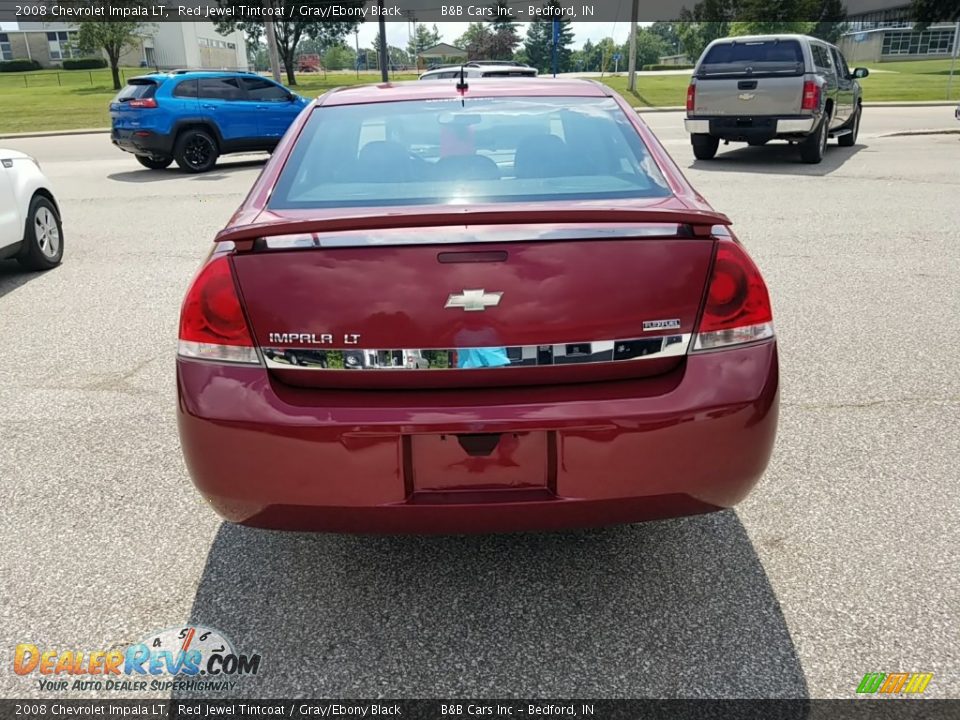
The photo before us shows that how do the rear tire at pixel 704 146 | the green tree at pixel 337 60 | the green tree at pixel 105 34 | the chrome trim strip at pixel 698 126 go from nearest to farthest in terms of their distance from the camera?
the chrome trim strip at pixel 698 126, the rear tire at pixel 704 146, the green tree at pixel 105 34, the green tree at pixel 337 60

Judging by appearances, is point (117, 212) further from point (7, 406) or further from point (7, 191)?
point (7, 406)

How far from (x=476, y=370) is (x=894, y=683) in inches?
57.6

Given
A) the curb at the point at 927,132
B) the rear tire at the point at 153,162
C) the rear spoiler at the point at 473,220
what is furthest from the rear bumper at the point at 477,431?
the curb at the point at 927,132

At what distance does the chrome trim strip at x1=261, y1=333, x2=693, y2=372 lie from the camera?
2305 millimetres

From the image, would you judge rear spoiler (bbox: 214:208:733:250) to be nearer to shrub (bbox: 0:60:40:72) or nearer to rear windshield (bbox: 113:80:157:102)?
rear windshield (bbox: 113:80:157:102)

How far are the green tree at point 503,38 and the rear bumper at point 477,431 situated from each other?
100522mm

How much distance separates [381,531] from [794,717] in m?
1.22

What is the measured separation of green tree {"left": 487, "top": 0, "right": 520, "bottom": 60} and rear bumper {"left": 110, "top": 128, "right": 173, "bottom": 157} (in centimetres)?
8785

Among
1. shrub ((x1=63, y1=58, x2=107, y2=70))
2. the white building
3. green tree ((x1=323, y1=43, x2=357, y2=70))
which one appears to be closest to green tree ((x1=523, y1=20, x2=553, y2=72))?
green tree ((x1=323, y1=43, x2=357, y2=70))

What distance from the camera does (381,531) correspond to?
242 centimetres

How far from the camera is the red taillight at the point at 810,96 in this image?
1284 cm

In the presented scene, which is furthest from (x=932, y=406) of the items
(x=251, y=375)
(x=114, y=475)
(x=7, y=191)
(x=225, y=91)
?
(x=225, y=91)

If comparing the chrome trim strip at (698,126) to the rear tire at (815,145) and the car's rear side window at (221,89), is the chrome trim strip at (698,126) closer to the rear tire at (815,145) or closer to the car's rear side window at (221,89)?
the rear tire at (815,145)

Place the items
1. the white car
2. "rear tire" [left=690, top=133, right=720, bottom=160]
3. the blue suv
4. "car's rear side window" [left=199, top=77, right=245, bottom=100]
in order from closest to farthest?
the white car < "rear tire" [left=690, top=133, right=720, bottom=160] < the blue suv < "car's rear side window" [left=199, top=77, right=245, bottom=100]
